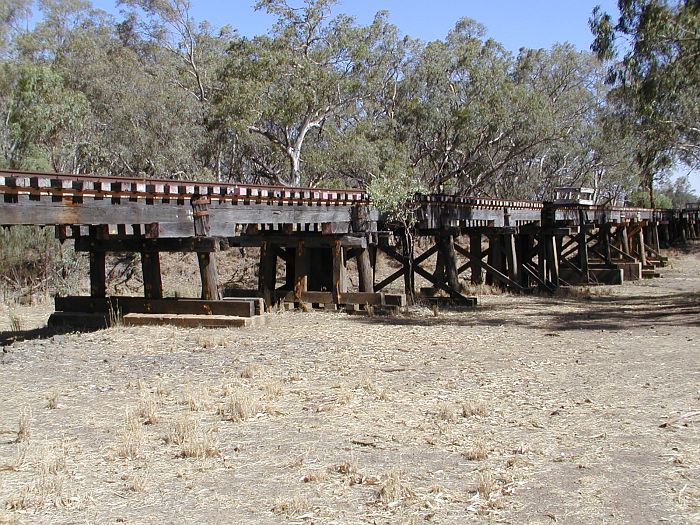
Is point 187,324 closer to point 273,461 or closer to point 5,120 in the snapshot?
point 273,461

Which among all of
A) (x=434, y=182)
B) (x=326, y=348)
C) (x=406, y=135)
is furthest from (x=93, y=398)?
(x=434, y=182)

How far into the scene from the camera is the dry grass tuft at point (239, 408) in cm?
742

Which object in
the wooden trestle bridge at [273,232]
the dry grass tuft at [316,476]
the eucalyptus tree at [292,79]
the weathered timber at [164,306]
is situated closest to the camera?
the dry grass tuft at [316,476]

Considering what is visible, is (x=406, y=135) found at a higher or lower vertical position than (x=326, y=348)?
higher

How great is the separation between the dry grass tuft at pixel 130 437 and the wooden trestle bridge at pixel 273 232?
3223 mm

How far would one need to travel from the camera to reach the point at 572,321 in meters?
15.8

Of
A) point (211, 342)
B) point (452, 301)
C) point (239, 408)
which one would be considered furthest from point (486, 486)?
point (452, 301)

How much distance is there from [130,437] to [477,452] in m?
2.80

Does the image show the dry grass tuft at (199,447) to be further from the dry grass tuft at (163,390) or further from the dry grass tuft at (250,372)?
the dry grass tuft at (250,372)

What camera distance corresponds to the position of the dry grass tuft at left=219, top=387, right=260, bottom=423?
24.3ft

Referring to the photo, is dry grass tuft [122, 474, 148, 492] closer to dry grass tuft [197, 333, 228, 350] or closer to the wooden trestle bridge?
the wooden trestle bridge

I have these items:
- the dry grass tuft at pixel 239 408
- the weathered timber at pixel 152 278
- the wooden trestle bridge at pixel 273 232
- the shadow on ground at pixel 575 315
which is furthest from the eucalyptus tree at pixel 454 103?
Answer: the dry grass tuft at pixel 239 408

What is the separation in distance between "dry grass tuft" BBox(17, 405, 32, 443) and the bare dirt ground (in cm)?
2

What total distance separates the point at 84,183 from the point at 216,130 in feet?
72.6
